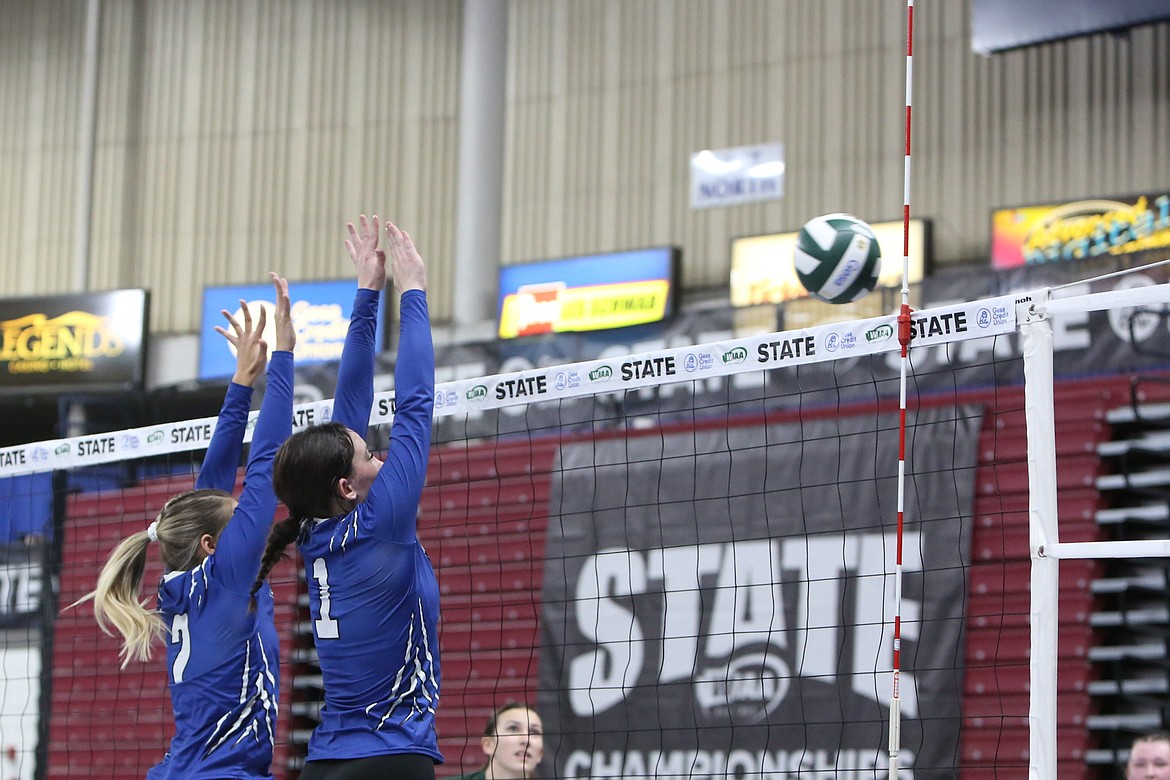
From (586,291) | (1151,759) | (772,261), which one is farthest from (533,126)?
(1151,759)

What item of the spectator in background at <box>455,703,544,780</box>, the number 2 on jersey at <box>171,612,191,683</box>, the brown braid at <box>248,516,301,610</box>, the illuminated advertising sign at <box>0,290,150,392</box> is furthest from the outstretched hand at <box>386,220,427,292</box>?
the illuminated advertising sign at <box>0,290,150,392</box>

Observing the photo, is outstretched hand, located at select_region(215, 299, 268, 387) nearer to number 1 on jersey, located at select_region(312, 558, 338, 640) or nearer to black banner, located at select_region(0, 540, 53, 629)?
number 1 on jersey, located at select_region(312, 558, 338, 640)

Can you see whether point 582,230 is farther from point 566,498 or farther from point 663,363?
point 663,363

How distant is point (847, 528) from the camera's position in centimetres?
853

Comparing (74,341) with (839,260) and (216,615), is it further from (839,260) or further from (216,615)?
(216,615)

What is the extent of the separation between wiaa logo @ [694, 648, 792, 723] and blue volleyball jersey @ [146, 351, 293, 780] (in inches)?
181

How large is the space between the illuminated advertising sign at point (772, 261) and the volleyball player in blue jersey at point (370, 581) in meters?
14.6

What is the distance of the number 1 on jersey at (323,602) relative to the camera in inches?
144

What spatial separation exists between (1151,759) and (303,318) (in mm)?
16641

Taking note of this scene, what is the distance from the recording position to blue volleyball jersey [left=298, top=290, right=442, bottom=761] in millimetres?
3578

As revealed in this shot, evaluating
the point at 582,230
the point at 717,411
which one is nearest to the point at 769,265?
the point at 582,230

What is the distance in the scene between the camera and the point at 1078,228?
16922mm

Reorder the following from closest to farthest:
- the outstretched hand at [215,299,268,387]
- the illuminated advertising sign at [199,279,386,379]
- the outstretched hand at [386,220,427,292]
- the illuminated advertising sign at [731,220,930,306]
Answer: the outstretched hand at [386,220,427,292] → the outstretched hand at [215,299,268,387] → the illuminated advertising sign at [731,220,930,306] → the illuminated advertising sign at [199,279,386,379]

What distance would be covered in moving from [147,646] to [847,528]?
16.9ft
